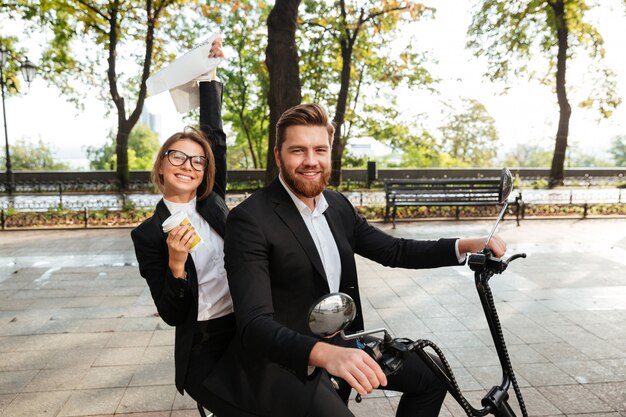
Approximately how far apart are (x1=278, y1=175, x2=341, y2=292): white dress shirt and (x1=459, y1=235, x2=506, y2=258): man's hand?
0.64 metres

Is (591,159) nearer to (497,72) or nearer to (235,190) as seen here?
(497,72)

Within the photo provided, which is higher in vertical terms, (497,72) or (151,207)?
(497,72)

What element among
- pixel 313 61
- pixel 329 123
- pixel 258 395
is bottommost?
pixel 258 395

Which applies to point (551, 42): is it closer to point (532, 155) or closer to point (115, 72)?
point (115, 72)

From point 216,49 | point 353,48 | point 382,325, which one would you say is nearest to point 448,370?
point 216,49

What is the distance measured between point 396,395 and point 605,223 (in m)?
10.3

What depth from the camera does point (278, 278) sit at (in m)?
2.08

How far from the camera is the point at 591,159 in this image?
3629 inches

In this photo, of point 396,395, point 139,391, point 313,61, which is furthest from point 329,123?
point 313,61

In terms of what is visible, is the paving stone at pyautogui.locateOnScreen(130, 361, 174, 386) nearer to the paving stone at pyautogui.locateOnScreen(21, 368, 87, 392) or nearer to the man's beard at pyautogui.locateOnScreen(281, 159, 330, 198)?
the paving stone at pyautogui.locateOnScreen(21, 368, 87, 392)

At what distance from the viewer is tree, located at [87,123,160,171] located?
126ft

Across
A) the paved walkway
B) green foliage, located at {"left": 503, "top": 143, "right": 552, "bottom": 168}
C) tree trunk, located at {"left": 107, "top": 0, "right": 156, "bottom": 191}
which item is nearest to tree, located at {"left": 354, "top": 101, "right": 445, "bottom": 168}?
tree trunk, located at {"left": 107, "top": 0, "right": 156, "bottom": 191}

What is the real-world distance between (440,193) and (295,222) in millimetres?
10421

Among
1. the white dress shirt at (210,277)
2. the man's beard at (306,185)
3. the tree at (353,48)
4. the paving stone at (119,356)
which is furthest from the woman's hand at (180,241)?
the tree at (353,48)
